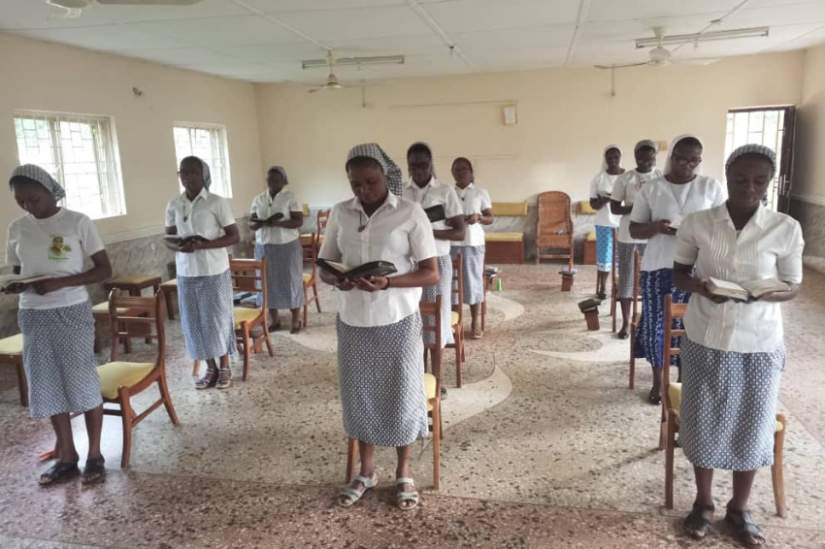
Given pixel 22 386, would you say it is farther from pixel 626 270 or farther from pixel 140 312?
pixel 626 270

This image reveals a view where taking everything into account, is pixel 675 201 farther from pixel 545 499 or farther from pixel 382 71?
pixel 382 71

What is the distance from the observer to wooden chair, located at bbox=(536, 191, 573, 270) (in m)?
8.38

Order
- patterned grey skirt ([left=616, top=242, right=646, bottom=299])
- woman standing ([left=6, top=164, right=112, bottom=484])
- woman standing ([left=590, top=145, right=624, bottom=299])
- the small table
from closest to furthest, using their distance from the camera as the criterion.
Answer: woman standing ([left=6, top=164, right=112, bottom=484]), patterned grey skirt ([left=616, top=242, right=646, bottom=299]), the small table, woman standing ([left=590, top=145, right=624, bottom=299])

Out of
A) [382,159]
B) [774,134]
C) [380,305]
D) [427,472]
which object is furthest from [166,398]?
[774,134]

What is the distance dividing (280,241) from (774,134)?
702 cm

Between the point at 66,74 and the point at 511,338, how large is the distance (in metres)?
4.84

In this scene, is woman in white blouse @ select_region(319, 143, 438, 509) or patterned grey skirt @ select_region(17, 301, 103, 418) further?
patterned grey skirt @ select_region(17, 301, 103, 418)

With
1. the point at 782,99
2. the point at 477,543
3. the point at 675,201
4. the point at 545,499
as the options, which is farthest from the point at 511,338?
the point at 782,99

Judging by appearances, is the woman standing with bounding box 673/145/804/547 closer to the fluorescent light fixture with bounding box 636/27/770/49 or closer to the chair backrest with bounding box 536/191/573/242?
the fluorescent light fixture with bounding box 636/27/770/49

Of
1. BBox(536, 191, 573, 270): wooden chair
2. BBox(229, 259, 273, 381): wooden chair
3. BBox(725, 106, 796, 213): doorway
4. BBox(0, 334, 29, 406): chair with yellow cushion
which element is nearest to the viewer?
BBox(0, 334, 29, 406): chair with yellow cushion

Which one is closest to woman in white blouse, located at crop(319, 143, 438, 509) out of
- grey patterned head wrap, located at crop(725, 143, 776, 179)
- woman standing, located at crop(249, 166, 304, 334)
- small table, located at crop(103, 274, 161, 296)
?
grey patterned head wrap, located at crop(725, 143, 776, 179)

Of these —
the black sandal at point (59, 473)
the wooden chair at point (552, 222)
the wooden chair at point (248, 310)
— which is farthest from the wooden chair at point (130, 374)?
the wooden chair at point (552, 222)

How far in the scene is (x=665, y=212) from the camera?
10.7 feet

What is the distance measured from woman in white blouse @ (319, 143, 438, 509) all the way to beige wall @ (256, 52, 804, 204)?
6643mm
